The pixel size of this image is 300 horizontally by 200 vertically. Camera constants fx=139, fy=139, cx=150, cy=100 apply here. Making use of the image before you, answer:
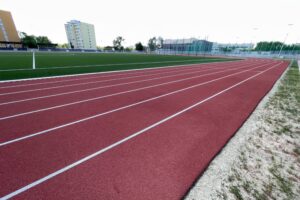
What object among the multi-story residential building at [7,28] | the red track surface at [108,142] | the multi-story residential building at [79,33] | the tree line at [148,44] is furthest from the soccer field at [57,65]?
the multi-story residential building at [79,33]

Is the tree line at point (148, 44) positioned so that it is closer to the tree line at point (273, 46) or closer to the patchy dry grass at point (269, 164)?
the tree line at point (273, 46)

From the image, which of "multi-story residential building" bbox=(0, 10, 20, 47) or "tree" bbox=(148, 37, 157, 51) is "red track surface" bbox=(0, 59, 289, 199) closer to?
"multi-story residential building" bbox=(0, 10, 20, 47)

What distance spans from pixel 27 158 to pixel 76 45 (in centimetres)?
12363

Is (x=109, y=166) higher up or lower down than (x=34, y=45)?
lower down

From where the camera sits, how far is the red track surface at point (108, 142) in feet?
7.57

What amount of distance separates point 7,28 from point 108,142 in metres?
97.7

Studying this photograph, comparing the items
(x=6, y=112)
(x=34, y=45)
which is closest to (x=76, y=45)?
(x=34, y=45)

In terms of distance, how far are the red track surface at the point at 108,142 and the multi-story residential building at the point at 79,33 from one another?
380ft

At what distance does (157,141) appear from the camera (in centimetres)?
353

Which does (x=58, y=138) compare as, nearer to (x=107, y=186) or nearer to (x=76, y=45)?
(x=107, y=186)

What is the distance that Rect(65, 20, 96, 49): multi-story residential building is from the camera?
101 meters

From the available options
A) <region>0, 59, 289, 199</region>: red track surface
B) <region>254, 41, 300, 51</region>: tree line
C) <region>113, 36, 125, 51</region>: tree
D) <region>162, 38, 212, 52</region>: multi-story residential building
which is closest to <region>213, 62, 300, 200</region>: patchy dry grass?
<region>0, 59, 289, 199</region>: red track surface

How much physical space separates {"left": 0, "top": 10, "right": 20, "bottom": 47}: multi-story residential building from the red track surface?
8882 cm

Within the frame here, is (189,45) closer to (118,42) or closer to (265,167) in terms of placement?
(118,42)
